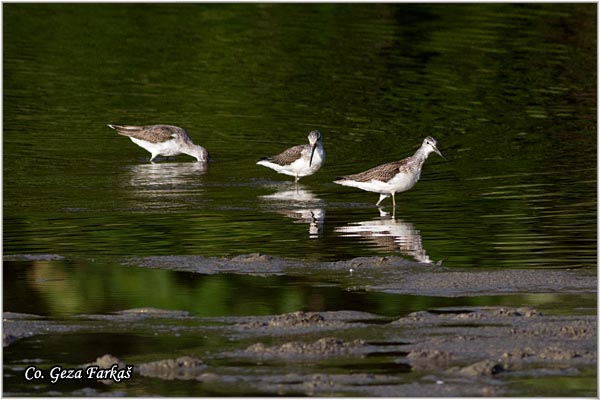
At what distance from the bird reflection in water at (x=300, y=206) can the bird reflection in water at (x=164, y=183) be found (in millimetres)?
1153

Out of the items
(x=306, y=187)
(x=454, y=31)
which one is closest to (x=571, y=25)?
(x=454, y=31)

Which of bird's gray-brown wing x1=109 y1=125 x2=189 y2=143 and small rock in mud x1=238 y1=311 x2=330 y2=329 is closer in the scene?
small rock in mud x1=238 y1=311 x2=330 y2=329

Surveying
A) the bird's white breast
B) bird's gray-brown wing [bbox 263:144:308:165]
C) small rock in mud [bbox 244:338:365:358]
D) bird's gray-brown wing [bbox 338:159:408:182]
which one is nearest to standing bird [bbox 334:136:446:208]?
bird's gray-brown wing [bbox 338:159:408:182]

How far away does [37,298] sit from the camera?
12469mm

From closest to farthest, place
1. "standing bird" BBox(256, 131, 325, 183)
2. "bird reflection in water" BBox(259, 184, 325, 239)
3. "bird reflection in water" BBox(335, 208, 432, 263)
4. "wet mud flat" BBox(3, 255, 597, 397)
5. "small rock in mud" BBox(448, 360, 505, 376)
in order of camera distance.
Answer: "wet mud flat" BBox(3, 255, 597, 397) < "small rock in mud" BBox(448, 360, 505, 376) < "bird reflection in water" BBox(335, 208, 432, 263) < "bird reflection in water" BBox(259, 184, 325, 239) < "standing bird" BBox(256, 131, 325, 183)

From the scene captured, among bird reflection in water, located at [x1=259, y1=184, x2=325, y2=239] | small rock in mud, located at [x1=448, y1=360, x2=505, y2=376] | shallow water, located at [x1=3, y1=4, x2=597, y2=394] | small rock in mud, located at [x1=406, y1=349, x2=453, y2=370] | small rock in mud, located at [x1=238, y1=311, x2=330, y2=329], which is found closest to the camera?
small rock in mud, located at [x1=448, y1=360, x2=505, y2=376]

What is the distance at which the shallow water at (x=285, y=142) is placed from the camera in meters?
13.8

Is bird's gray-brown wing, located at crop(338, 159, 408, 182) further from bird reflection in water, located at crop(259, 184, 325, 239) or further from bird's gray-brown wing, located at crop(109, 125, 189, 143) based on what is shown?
bird's gray-brown wing, located at crop(109, 125, 189, 143)

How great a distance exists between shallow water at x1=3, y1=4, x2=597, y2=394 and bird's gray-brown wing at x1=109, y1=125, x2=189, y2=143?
465mm

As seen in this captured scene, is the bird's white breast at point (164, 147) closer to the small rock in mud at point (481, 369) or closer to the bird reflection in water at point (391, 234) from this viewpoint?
the bird reflection in water at point (391, 234)

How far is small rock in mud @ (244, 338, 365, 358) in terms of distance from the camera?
1037cm

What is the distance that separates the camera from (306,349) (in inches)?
412

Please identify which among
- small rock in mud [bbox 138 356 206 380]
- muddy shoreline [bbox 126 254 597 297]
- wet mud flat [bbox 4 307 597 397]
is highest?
muddy shoreline [bbox 126 254 597 297]

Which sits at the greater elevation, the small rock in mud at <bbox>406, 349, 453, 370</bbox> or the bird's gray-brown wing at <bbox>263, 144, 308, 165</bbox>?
the bird's gray-brown wing at <bbox>263, 144, 308, 165</bbox>
